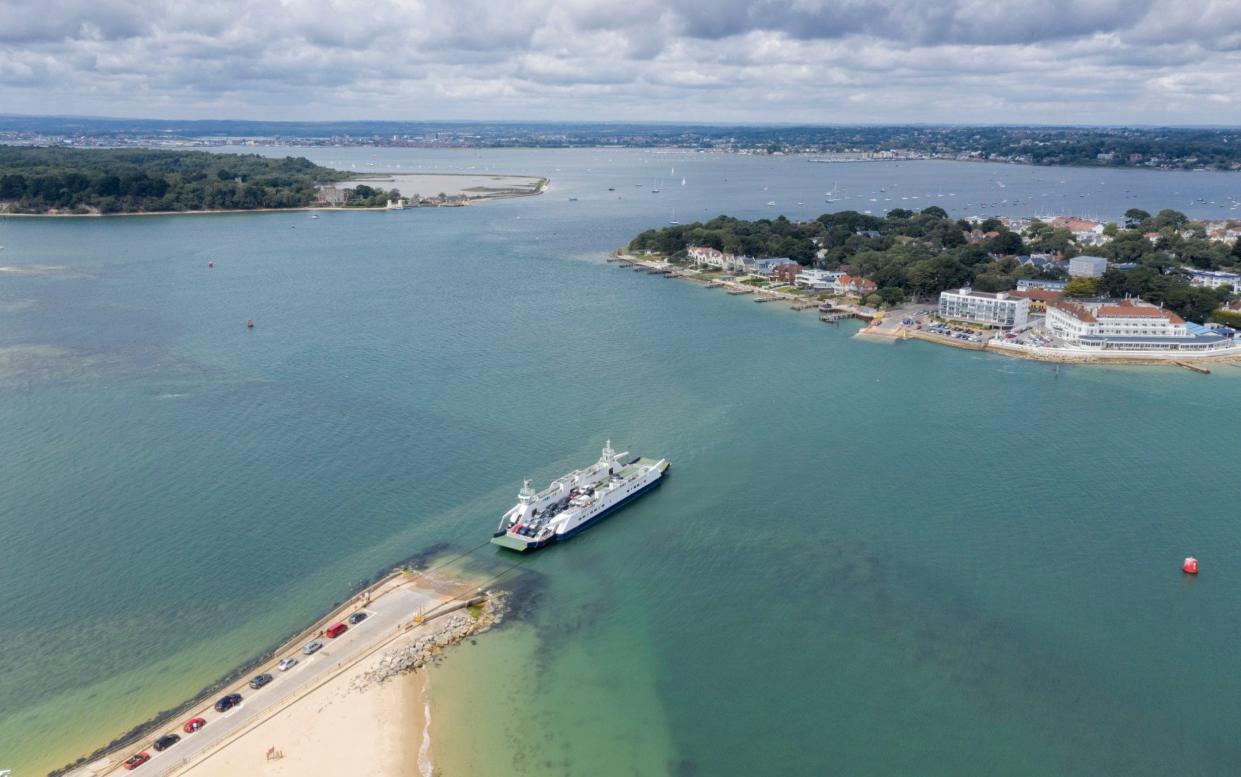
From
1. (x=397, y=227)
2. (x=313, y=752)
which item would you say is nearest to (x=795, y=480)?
(x=313, y=752)

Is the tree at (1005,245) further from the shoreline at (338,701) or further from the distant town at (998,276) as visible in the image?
the shoreline at (338,701)

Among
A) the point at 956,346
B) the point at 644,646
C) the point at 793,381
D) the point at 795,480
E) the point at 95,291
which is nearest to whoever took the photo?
the point at 644,646

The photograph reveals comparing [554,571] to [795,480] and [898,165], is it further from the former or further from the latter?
[898,165]

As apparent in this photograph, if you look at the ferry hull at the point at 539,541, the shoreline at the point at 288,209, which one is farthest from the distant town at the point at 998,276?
the shoreline at the point at 288,209

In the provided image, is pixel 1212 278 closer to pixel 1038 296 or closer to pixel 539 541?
pixel 1038 296

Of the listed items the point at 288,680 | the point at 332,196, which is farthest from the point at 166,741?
the point at 332,196

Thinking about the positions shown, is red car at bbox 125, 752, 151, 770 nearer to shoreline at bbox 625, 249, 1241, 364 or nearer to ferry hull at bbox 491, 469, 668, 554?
ferry hull at bbox 491, 469, 668, 554

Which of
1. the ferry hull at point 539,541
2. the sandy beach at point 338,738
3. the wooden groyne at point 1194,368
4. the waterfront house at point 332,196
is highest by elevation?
the waterfront house at point 332,196
